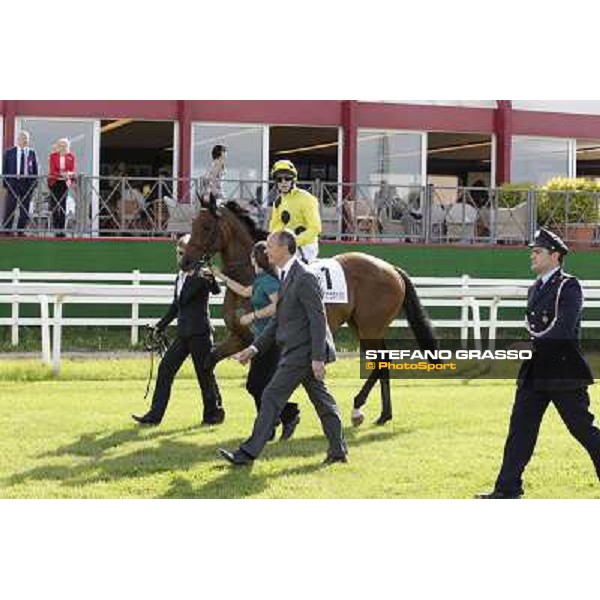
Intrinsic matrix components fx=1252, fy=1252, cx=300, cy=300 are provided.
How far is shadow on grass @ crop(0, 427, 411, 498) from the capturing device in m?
8.73

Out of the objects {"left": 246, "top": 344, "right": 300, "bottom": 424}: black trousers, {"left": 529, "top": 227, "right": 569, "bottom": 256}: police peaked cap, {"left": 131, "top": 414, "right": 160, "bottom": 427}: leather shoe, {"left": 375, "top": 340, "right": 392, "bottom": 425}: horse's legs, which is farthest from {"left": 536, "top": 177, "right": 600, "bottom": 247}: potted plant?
{"left": 529, "top": 227, "right": 569, "bottom": 256}: police peaked cap

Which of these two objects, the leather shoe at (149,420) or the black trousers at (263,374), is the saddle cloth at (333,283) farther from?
the leather shoe at (149,420)

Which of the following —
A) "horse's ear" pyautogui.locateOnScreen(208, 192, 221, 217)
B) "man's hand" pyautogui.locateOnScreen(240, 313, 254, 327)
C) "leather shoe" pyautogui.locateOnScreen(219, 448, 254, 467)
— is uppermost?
"horse's ear" pyautogui.locateOnScreen(208, 192, 221, 217)

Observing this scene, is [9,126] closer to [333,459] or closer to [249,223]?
[249,223]

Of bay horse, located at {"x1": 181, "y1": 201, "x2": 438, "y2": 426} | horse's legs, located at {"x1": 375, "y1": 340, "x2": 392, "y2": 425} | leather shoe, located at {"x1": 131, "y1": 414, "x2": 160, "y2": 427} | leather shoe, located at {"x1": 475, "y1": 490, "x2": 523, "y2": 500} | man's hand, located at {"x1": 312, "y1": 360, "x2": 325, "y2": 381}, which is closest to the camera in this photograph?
leather shoe, located at {"x1": 475, "y1": 490, "x2": 523, "y2": 500}

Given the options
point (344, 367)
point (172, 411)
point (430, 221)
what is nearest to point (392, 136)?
point (430, 221)

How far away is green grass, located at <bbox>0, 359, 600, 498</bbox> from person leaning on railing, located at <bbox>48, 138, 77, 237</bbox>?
16.8 feet

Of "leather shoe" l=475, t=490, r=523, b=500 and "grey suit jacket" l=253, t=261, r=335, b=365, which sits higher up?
"grey suit jacket" l=253, t=261, r=335, b=365

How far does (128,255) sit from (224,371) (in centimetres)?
470

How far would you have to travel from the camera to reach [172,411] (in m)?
12.4

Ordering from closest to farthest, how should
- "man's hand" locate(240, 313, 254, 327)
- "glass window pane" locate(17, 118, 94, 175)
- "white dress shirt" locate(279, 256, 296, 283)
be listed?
"white dress shirt" locate(279, 256, 296, 283) → "man's hand" locate(240, 313, 254, 327) → "glass window pane" locate(17, 118, 94, 175)

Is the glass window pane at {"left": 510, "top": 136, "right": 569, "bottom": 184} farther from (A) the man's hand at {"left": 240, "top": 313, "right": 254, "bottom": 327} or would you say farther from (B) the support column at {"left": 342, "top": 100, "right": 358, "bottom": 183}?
(A) the man's hand at {"left": 240, "top": 313, "right": 254, "bottom": 327}

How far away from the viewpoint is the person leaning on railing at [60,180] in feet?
62.2

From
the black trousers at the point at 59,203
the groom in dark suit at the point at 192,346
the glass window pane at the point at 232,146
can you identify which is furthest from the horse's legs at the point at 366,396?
the glass window pane at the point at 232,146
